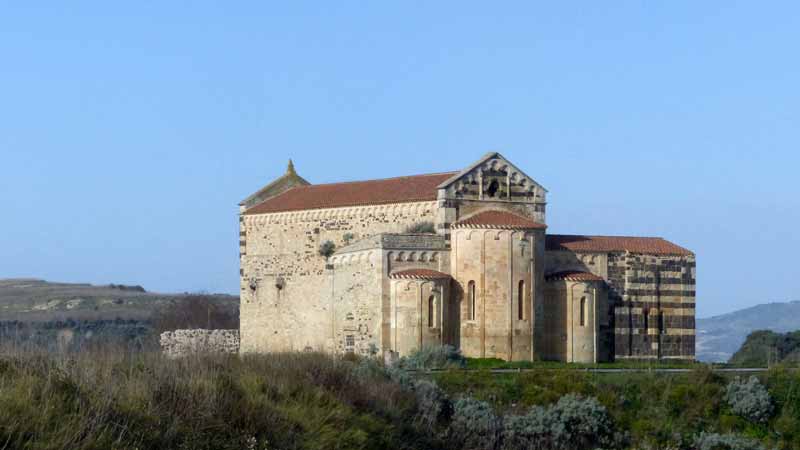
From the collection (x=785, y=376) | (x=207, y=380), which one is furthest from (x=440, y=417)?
(x=785, y=376)

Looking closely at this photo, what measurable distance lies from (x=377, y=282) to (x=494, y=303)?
3857mm

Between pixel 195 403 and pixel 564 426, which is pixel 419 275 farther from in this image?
pixel 195 403

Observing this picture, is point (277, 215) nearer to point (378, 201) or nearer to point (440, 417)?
point (378, 201)

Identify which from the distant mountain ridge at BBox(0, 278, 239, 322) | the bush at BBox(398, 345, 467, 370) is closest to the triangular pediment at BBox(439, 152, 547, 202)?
the bush at BBox(398, 345, 467, 370)

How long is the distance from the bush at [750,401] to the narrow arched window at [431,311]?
9618mm

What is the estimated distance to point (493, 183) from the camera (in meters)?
50.0

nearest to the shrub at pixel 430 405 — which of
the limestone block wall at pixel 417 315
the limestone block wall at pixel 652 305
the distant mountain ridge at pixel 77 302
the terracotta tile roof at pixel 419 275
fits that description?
the limestone block wall at pixel 417 315

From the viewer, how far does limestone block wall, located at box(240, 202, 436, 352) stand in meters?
51.4

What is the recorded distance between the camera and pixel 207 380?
97.0 feet

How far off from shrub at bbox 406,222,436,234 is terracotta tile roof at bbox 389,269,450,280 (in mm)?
2081

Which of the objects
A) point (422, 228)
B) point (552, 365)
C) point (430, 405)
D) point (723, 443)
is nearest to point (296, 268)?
point (422, 228)

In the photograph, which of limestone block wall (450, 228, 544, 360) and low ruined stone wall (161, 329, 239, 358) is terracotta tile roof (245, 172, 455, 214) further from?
low ruined stone wall (161, 329, 239, 358)

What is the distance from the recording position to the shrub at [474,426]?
36.4 meters

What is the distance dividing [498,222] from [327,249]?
8191 millimetres
